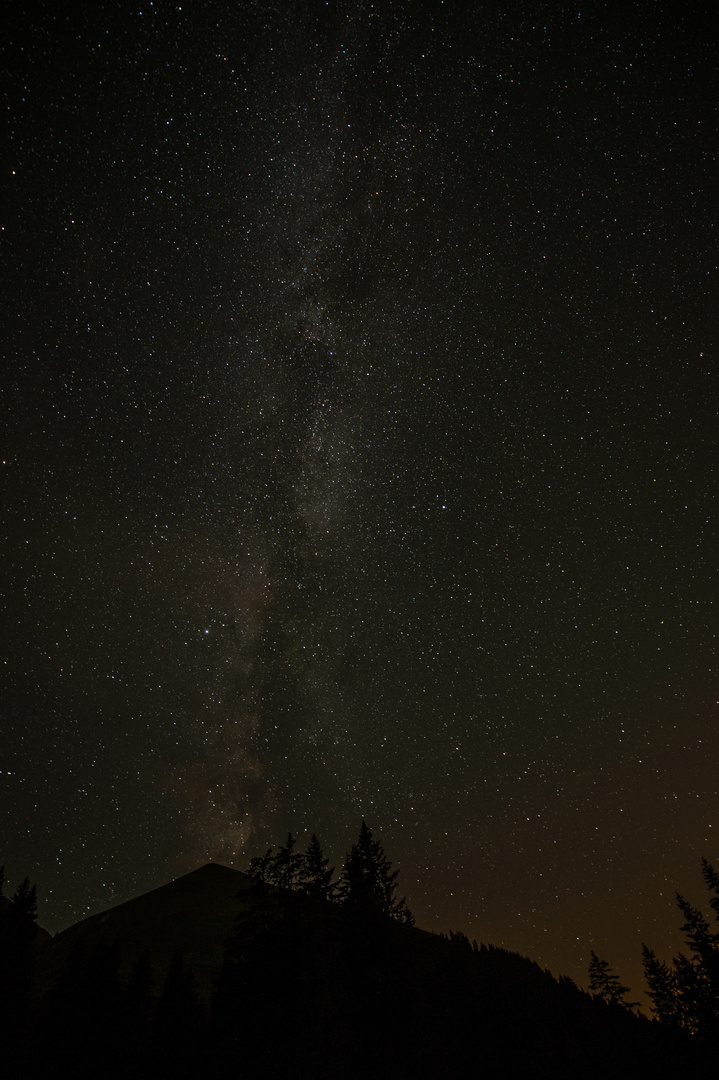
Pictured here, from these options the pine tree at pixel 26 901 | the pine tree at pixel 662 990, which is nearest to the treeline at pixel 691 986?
the pine tree at pixel 662 990

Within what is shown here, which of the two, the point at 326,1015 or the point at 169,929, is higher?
the point at 169,929

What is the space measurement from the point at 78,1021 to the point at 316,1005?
25411 millimetres

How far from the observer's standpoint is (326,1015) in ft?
50.5

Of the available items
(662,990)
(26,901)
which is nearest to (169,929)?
(26,901)

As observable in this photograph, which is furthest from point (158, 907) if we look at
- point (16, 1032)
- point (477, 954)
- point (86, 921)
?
point (16, 1032)

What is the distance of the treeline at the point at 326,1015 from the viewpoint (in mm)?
17109

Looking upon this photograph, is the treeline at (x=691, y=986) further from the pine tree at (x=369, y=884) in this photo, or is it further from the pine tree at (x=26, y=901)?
the pine tree at (x=26, y=901)

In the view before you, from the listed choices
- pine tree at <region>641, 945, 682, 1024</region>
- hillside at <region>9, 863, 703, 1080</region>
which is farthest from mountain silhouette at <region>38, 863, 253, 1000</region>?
pine tree at <region>641, 945, 682, 1024</region>

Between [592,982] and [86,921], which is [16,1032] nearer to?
[592,982]

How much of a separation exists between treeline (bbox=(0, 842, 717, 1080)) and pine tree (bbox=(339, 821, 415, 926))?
5 cm

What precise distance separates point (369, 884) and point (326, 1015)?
6284 mm

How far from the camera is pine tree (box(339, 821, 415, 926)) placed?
67.8 ft

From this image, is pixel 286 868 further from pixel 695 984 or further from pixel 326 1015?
pixel 695 984

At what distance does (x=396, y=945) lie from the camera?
66.2 ft
